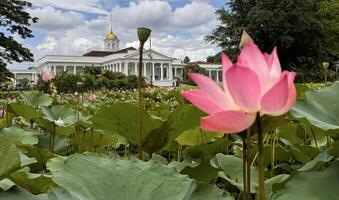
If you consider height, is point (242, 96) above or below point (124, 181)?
above

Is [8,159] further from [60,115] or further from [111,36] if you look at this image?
[111,36]

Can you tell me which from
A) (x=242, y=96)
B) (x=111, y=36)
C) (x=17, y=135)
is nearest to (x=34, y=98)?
(x=17, y=135)

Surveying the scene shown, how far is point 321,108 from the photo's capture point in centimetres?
77

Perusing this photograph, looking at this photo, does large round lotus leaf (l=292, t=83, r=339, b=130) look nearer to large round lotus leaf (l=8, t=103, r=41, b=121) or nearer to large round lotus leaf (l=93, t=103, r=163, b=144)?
large round lotus leaf (l=93, t=103, r=163, b=144)

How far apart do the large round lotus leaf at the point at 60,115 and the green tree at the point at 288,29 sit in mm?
23822

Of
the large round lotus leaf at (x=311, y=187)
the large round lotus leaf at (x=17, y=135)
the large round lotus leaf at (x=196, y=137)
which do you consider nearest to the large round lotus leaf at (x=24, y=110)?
the large round lotus leaf at (x=17, y=135)

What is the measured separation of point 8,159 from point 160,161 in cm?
18

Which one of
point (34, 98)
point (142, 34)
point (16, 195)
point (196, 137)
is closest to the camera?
point (16, 195)

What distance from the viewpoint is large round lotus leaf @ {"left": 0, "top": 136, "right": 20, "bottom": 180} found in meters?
0.53

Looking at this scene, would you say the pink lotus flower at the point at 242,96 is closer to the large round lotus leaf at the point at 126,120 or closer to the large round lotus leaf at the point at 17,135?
the large round lotus leaf at the point at 126,120

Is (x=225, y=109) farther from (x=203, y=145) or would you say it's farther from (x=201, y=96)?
(x=203, y=145)

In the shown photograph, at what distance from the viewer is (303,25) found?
2541cm

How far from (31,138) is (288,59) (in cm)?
2719

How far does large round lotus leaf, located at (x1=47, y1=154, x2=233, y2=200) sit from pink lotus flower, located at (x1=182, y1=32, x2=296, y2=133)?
6.4 inches
